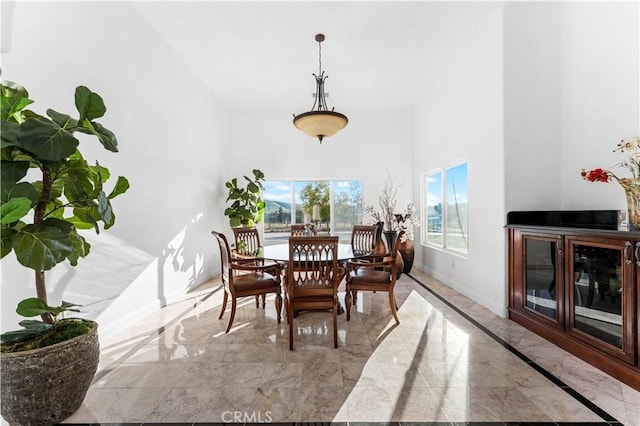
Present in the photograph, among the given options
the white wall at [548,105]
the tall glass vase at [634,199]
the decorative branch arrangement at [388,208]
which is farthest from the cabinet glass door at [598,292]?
the decorative branch arrangement at [388,208]

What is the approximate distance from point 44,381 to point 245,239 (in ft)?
8.20

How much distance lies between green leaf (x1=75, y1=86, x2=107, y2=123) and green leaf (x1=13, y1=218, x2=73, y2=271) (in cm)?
63

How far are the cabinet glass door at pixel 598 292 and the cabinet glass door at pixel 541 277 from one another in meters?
0.17

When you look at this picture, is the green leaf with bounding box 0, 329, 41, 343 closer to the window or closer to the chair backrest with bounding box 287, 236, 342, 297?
the chair backrest with bounding box 287, 236, 342, 297

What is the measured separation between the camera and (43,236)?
1444mm

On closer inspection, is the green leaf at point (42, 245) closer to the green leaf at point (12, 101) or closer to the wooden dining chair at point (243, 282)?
the green leaf at point (12, 101)

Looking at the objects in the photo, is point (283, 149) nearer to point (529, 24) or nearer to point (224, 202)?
point (224, 202)

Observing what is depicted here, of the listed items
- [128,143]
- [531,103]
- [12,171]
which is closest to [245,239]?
[128,143]

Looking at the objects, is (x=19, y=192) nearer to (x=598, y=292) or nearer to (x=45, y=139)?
(x=45, y=139)

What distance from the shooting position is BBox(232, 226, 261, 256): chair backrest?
147 inches

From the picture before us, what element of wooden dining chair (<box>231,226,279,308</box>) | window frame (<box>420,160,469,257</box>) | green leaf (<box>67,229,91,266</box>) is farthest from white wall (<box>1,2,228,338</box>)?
window frame (<box>420,160,469,257</box>)

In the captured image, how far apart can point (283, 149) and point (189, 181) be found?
223 cm

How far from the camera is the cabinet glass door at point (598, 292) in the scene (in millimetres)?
1958

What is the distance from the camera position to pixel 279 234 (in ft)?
20.0
